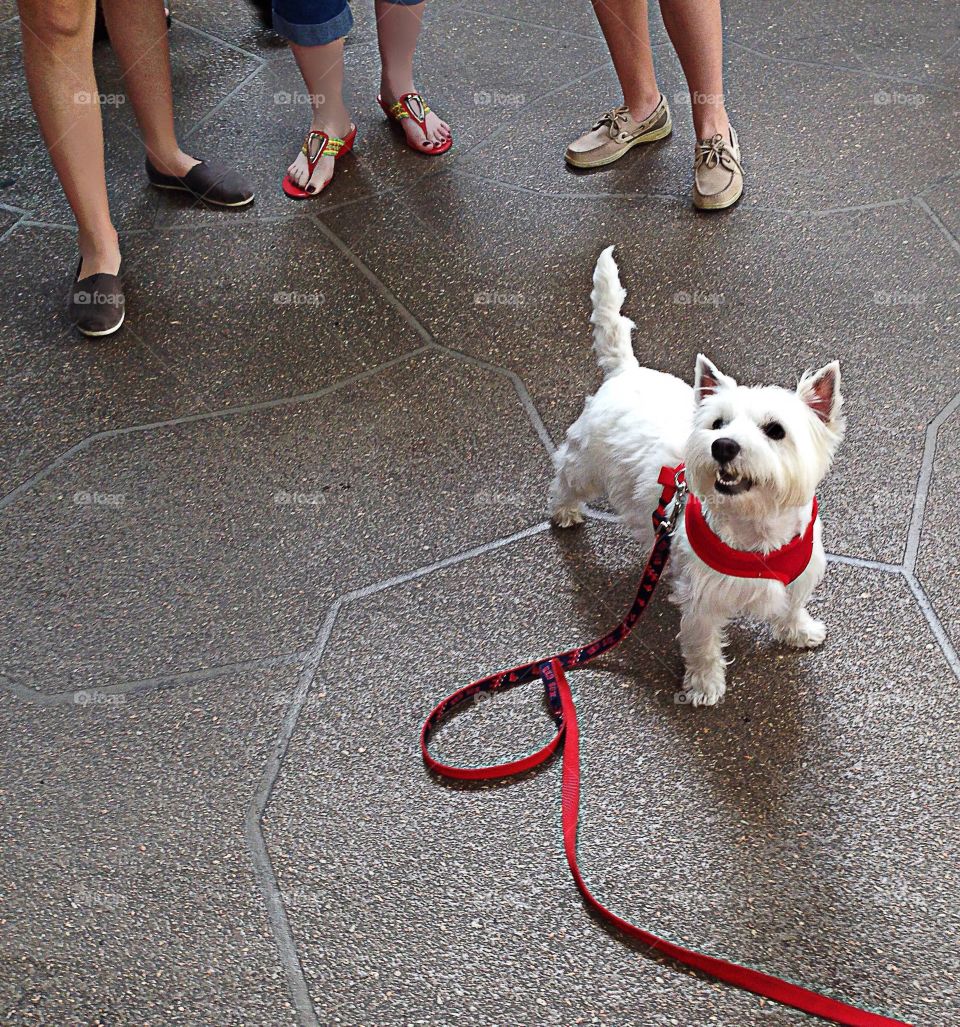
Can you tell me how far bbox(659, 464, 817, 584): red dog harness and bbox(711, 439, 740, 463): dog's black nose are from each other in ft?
0.82

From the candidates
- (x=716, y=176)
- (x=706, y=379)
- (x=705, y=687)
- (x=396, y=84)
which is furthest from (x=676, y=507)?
(x=396, y=84)

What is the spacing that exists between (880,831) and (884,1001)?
1.09 feet

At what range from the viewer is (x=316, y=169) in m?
3.67

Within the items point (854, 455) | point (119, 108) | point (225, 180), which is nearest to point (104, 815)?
point (854, 455)

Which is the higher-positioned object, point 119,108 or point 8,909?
point 119,108

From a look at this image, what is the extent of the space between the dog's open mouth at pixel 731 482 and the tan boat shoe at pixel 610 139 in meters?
2.26

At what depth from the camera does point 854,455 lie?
8.87 ft

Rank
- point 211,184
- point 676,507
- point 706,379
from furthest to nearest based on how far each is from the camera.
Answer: point 211,184, point 676,507, point 706,379

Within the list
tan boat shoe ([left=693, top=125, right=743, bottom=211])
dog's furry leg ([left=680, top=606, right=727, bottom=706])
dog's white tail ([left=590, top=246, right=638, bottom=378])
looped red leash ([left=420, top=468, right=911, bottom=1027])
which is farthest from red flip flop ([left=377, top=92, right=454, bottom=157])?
dog's furry leg ([left=680, top=606, right=727, bottom=706])

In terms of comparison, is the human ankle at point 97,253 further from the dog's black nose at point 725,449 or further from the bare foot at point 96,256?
the dog's black nose at point 725,449

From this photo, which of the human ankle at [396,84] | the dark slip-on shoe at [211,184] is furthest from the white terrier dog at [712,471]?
the human ankle at [396,84]

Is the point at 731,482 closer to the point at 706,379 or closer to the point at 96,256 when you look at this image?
the point at 706,379

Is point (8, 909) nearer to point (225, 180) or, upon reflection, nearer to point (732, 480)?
point (732, 480)

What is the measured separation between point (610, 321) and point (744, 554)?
0.69m
